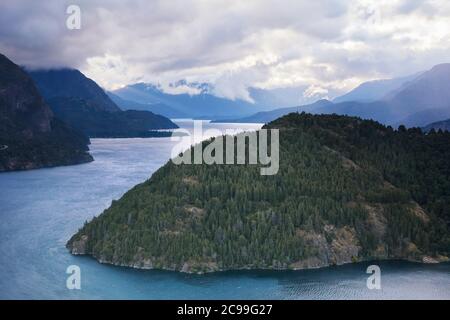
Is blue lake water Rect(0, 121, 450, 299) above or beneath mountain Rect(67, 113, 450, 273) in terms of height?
beneath

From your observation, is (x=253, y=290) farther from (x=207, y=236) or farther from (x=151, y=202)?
(x=151, y=202)

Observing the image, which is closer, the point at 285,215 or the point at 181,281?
the point at 181,281

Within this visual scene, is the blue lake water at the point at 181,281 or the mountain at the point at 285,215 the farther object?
the mountain at the point at 285,215

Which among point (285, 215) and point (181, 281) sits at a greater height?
point (285, 215)

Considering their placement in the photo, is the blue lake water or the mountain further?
the mountain

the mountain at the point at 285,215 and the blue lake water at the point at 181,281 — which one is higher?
the mountain at the point at 285,215
